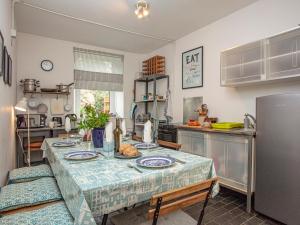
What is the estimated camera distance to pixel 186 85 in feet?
13.2

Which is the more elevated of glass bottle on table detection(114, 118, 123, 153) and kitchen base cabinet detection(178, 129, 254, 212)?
glass bottle on table detection(114, 118, 123, 153)

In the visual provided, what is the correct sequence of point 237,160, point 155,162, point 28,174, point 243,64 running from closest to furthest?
point 155,162 → point 28,174 → point 237,160 → point 243,64

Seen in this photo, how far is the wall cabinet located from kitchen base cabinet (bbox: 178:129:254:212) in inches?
31.4

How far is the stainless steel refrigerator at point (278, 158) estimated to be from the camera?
6.21ft

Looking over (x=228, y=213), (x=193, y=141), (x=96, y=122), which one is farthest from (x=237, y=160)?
(x=96, y=122)

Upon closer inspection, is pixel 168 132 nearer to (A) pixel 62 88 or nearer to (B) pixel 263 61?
(B) pixel 263 61

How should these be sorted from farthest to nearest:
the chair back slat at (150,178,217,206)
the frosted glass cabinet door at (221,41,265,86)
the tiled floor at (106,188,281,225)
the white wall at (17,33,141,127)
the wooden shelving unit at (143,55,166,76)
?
the wooden shelving unit at (143,55,166,76), the white wall at (17,33,141,127), the frosted glass cabinet door at (221,41,265,86), the tiled floor at (106,188,281,225), the chair back slat at (150,178,217,206)

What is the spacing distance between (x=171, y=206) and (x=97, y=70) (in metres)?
4.12

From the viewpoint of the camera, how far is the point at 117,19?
10.8 feet

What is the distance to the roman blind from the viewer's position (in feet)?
14.5

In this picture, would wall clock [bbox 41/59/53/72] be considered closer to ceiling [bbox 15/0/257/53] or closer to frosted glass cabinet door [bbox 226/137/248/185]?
ceiling [bbox 15/0/257/53]

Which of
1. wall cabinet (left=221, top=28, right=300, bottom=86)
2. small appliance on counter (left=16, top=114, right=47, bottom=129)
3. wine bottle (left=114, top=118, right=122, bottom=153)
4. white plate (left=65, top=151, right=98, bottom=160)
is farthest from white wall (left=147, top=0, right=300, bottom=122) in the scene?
small appliance on counter (left=16, top=114, right=47, bottom=129)

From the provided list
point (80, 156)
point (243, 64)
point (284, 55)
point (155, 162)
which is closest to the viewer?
point (155, 162)

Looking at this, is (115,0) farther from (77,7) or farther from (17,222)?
(17,222)
